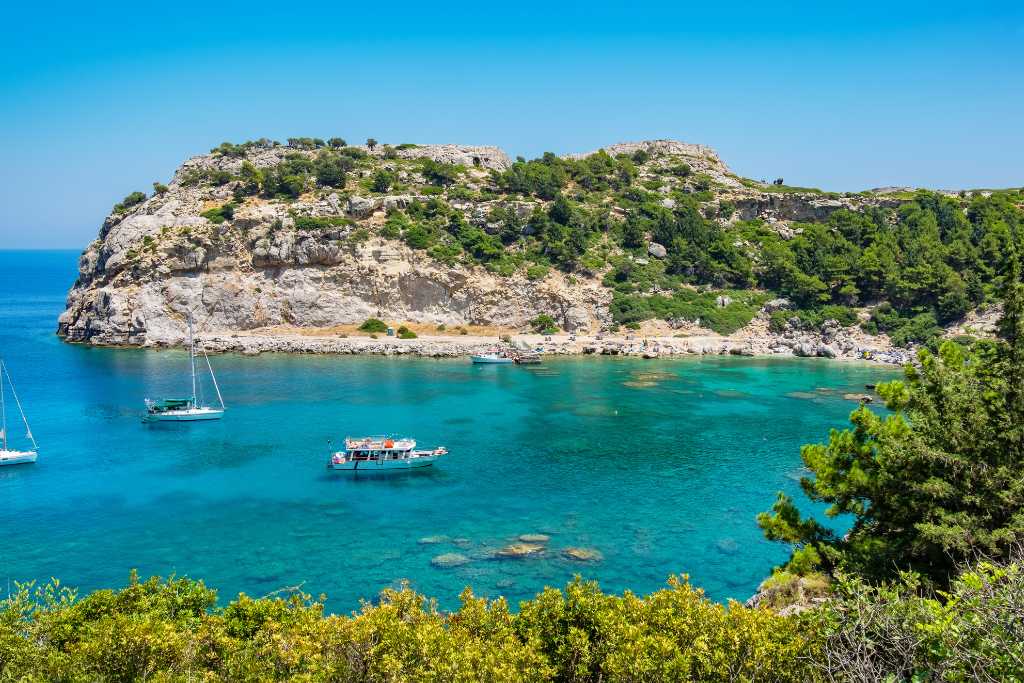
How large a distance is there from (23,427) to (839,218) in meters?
76.8

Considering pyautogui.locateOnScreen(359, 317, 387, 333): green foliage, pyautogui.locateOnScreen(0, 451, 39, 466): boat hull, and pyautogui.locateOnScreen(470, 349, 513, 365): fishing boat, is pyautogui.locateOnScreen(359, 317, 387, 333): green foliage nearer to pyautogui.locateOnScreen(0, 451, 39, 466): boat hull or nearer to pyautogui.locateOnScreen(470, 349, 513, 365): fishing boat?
pyautogui.locateOnScreen(470, 349, 513, 365): fishing boat

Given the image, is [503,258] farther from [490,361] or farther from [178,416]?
[178,416]

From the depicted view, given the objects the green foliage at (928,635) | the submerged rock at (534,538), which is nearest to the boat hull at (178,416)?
the submerged rock at (534,538)

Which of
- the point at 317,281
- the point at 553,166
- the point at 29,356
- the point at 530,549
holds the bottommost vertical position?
the point at 530,549

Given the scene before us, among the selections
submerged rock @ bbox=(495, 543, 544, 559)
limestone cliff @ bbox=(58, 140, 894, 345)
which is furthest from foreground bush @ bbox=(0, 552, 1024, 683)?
limestone cliff @ bbox=(58, 140, 894, 345)

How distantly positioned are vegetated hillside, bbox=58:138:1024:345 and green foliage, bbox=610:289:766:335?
0.64ft

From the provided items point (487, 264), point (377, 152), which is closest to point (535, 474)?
point (487, 264)

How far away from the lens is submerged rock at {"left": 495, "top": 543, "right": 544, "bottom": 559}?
23.4 metres

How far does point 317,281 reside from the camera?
225 ft

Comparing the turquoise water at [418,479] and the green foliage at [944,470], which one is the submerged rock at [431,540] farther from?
the green foliage at [944,470]

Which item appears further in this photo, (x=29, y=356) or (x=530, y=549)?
(x=29, y=356)

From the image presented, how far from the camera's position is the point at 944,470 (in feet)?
46.1

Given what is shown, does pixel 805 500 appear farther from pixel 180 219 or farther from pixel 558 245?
pixel 180 219

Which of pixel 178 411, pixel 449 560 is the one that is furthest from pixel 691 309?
pixel 449 560
